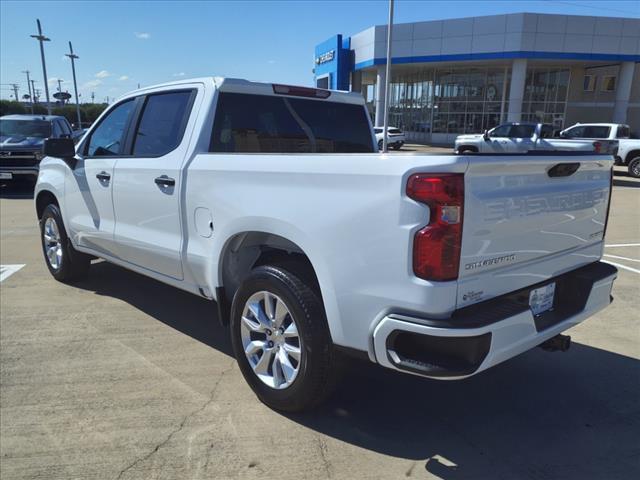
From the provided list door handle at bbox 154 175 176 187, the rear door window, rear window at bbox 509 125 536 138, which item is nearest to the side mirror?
the rear door window

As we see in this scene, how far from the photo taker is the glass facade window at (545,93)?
122 ft

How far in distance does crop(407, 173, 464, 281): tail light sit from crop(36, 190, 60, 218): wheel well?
4.63 metres

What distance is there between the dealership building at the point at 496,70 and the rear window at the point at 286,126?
31718mm

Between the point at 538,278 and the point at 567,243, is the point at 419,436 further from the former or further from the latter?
the point at 567,243

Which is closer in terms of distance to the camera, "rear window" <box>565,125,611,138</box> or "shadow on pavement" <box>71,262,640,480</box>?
"shadow on pavement" <box>71,262,640,480</box>

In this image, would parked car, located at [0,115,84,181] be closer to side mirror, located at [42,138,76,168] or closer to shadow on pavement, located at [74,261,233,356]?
shadow on pavement, located at [74,261,233,356]

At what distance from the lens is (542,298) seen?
2877 millimetres

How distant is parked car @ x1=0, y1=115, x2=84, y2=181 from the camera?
12945mm

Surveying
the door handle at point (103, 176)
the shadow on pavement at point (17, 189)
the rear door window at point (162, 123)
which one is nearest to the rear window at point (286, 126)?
the rear door window at point (162, 123)

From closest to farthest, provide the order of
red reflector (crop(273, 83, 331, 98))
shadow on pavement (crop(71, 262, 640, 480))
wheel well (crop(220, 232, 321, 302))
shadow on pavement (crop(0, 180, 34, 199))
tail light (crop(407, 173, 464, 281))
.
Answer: tail light (crop(407, 173, 464, 281)) < shadow on pavement (crop(71, 262, 640, 480)) < wheel well (crop(220, 232, 321, 302)) < red reflector (crop(273, 83, 331, 98)) < shadow on pavement (crop(0, 180, 34, 199))

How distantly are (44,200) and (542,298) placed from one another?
540 centimetres

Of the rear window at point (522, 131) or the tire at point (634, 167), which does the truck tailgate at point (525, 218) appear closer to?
the rear window at point (522, 131)

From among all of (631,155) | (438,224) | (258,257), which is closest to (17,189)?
(258,257)

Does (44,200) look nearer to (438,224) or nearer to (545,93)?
(438,224)
